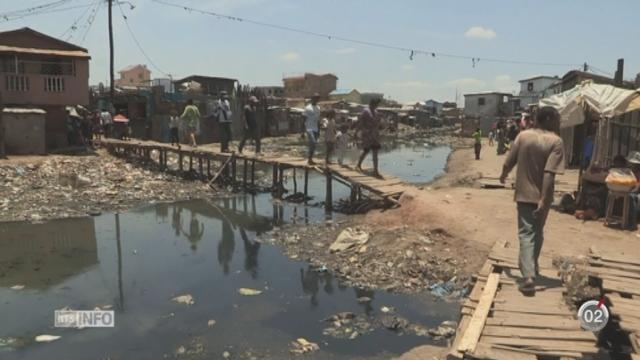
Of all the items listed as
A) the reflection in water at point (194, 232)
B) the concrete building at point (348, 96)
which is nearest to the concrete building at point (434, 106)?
the concrete building at point (348, 96)

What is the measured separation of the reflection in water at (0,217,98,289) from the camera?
940cm

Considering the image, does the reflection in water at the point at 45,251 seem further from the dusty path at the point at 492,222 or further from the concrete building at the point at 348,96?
the concrete building at the point at 348,96

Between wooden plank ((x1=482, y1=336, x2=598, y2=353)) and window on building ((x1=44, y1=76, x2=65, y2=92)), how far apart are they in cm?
2011

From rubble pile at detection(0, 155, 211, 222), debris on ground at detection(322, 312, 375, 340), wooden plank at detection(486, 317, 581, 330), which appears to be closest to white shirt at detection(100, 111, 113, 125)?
rubble pile at detection(0, 155, 211, 222)

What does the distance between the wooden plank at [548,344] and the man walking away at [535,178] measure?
1.05 m

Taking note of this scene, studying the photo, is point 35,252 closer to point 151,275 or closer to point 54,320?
point 151,275

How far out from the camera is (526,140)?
17.9ft

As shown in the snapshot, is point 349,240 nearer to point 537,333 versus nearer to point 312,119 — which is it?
point 312,119

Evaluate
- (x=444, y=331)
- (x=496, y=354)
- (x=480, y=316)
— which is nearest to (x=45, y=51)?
(x=444, y=331)

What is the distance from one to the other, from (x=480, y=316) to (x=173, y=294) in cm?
524

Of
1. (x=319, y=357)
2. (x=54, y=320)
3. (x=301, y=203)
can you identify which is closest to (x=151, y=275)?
(x=54, y=320)

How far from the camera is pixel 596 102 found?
400 inches

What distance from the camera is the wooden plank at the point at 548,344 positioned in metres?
4.16

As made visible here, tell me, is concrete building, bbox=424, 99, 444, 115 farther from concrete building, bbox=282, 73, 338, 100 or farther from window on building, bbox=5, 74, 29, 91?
window on building, bbox=5, 74, 29, 91
